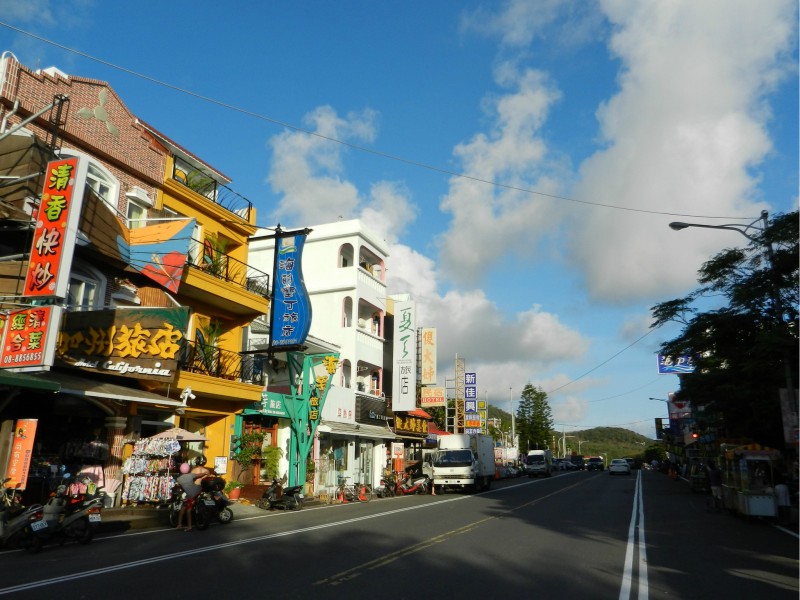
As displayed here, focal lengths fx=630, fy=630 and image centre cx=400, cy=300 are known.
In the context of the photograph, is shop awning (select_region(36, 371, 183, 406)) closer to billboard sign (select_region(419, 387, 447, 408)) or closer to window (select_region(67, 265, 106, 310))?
window (select_region(67, 265, 106, 310))

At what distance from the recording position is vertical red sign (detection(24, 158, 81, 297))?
13.6 meters

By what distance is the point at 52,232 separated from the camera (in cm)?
1382

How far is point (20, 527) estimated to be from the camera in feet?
37.1

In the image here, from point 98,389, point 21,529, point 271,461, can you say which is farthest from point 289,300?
point 21,529

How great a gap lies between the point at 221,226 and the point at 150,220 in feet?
16.7

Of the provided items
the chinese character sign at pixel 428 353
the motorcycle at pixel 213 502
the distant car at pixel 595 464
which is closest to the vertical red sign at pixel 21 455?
the motorcycle at pixel 213 502

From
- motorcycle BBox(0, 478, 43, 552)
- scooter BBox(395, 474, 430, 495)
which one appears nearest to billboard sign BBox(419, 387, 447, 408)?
scooter BBox(395, 474, 430, 495)

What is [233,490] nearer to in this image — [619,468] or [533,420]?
[619,468]

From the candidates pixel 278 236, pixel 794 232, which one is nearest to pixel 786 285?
pixel 794 232

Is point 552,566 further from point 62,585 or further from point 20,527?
point 20,527

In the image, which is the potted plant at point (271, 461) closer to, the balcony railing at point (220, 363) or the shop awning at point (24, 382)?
the balcony railing at point (220, 363)

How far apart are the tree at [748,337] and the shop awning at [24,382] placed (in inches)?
737

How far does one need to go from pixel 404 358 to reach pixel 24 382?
2387 centimetres

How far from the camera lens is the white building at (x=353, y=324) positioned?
102 feet
